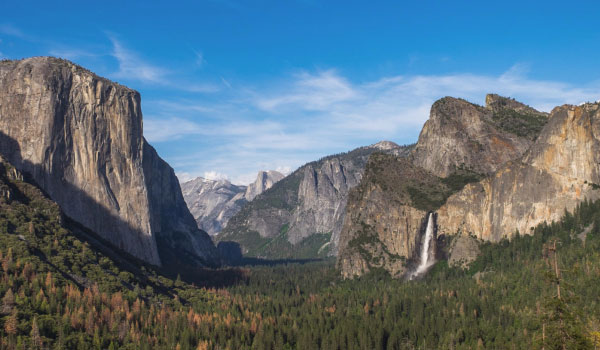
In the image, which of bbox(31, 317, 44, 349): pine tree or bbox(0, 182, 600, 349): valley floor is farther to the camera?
bbox(0, 182, 600, 349): valley floor

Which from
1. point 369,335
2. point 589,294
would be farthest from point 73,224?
point 589,294

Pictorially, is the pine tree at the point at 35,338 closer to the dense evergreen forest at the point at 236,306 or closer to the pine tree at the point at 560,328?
the dense evergreen forest at the point at 236,306

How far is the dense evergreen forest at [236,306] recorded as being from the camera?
5212 inches

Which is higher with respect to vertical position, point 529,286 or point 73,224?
point 73,224

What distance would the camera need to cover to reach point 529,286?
525 ft

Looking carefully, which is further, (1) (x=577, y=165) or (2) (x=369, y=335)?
(1) (x=577, y=165)

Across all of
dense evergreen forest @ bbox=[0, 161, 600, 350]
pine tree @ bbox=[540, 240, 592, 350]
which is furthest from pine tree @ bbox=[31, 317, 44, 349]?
pine tree @ bbox=[540, 240, 592, 350]

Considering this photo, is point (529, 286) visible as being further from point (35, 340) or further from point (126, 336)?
point (35, 340)

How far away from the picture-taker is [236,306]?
192 metres

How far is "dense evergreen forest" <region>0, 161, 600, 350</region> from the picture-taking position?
434 feet

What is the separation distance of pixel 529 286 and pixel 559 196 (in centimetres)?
5330

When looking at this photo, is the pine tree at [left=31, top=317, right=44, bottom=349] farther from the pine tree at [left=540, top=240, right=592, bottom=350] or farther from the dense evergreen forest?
the pine tree at [left=540, top=240, right=592, bottom=350]

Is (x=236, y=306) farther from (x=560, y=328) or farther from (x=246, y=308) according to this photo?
(x=560, y=328)

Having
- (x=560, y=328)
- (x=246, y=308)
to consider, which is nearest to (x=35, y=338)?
(x=246, y=308)
